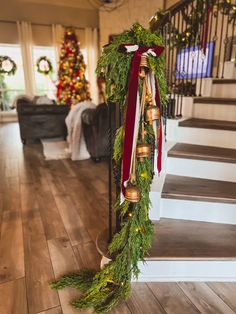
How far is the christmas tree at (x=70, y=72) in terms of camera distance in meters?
7.54

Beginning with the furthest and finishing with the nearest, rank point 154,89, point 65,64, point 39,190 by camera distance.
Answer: point 65,64
point 39,190
point 154,89

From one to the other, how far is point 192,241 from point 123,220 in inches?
20.4

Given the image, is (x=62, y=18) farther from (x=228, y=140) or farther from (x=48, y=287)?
(x=48, y=287)

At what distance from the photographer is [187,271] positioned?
4.63 ft

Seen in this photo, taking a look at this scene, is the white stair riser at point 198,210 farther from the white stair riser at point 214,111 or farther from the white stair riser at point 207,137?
the white stair riser at point 214,111

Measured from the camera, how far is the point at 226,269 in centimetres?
141

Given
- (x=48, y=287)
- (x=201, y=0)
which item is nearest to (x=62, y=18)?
(x=201, y=0)

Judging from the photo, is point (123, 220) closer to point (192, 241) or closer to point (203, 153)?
point (192, 241)

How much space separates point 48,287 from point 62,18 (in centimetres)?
892

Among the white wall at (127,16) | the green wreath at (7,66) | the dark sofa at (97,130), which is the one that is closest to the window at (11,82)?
the green wreath at (7,66)

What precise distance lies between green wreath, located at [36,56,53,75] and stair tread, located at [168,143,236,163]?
24.8ft

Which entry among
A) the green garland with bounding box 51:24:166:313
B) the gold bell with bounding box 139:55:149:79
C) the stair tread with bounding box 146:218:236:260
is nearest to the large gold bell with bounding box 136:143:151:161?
the green garland with bounding box 51:24:166:313

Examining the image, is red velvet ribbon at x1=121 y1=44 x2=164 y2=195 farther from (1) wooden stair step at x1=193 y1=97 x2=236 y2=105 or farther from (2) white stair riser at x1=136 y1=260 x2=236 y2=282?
(1) wooden stair step at x1=193 y1=97 x2=236 y2=105

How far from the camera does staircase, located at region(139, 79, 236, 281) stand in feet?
4.59
